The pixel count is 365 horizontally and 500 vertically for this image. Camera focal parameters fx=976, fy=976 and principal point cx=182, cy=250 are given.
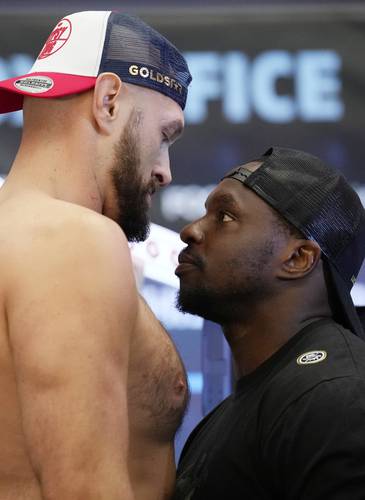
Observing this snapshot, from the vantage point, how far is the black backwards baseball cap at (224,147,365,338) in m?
1.94

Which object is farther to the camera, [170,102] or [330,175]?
[330,175]

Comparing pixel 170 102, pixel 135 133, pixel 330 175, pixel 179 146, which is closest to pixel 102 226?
pixel 135 133

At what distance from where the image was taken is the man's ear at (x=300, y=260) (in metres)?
1.92

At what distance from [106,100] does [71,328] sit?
50 centimetres

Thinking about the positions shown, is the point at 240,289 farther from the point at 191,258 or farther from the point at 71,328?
the point at 71,328

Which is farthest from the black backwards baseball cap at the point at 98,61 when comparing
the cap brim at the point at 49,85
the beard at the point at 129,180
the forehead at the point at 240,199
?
the forehead at the point at 240,199

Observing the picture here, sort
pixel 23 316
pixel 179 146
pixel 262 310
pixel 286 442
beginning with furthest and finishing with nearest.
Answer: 1. pixel 179 146
2. pixel 262 310
3. pixel 286 442
4. pixel 23 316

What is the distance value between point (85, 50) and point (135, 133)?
8.1 inches

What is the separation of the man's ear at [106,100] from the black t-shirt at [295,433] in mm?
539

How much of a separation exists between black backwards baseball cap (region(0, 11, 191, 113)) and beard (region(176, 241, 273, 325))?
13.3 inches

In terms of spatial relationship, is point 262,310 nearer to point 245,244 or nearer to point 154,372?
point 245,244

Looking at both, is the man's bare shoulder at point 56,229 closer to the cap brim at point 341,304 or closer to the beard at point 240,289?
the beard at point 240,289

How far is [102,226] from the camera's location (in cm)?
139

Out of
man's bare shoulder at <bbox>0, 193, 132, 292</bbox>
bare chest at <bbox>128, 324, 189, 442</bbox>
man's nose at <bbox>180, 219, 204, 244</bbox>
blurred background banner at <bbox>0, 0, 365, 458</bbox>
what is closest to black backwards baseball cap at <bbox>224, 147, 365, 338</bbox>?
man's nose at <bbox>180, 219, 204, 244</bbox>
